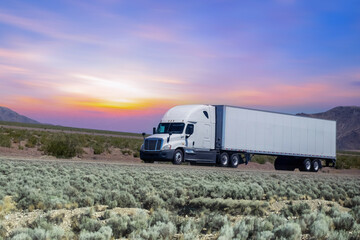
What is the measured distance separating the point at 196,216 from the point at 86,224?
114 inches

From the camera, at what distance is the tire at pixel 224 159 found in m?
31.1

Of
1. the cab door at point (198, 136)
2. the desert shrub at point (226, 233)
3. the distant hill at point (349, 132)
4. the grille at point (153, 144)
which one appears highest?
the distant hill at point (349, 132)

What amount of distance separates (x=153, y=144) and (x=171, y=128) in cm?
168

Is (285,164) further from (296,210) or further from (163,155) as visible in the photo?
(296,210)

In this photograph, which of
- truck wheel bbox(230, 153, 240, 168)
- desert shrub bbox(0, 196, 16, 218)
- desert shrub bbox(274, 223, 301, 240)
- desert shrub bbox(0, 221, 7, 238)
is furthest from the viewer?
truck wheel bbox(230, 153, 240, 168)

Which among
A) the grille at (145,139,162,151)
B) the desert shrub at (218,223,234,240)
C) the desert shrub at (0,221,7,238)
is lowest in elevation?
the desert shrub at (0,221,7,238)

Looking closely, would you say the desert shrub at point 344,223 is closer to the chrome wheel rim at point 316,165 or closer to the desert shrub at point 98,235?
the desert shrub at point 98,235

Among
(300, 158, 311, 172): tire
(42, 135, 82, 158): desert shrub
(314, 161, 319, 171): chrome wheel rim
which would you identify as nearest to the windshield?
(42, 135, 82, 158): desert shrub

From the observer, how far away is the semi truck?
29250mm

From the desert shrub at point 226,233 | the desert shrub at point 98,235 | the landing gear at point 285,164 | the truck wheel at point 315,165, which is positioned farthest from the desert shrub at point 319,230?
the truck wheel at point 315,165

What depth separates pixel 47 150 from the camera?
33.2 meters

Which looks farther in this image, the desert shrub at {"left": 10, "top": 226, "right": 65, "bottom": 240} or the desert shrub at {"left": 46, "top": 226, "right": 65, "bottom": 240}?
the desert shrub at {"left": 46, "top": 226, "right": 65, "bottom": 240}

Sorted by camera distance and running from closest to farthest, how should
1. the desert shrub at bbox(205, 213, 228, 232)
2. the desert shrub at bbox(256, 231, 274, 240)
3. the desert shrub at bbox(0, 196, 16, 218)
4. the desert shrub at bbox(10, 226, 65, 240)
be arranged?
the desert shrub at bbox(10, 226, 65, 240)
the desert shrub at bbox(256, 231, 274, 240)
the desert shrub at bbox(205, 213, 228, 232)
the desert shrub at bbox(0, 196, 16, 218)

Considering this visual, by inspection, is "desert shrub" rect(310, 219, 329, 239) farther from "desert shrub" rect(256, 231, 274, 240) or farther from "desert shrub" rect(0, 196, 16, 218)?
"desert shrub" rect(0, 196, 16, 218)
